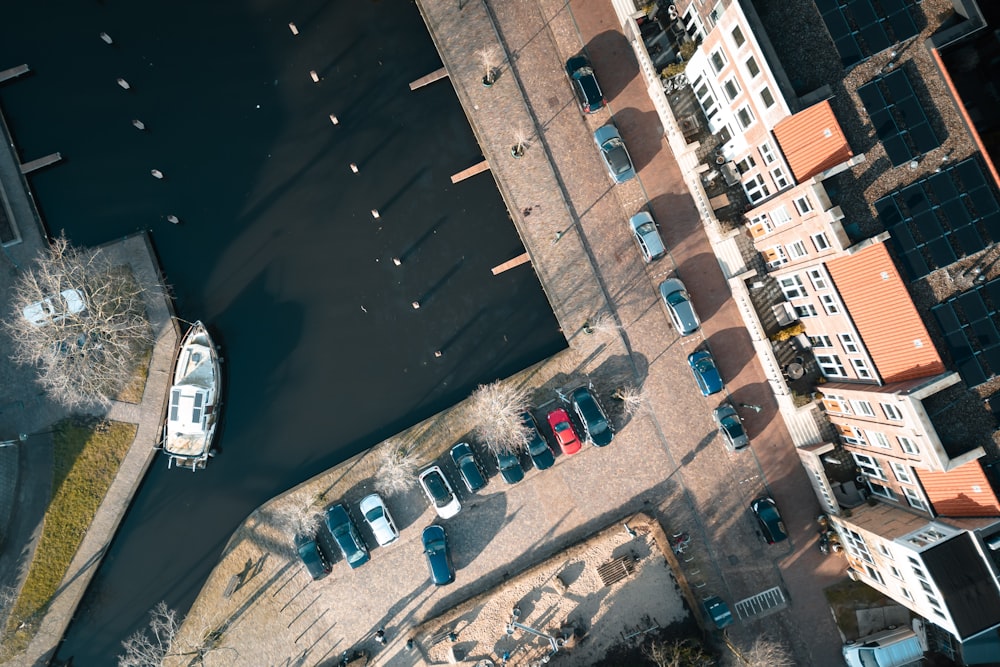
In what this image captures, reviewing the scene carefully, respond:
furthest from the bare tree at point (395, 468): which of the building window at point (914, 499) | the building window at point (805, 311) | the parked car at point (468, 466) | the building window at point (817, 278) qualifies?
the building window at point (914, 499)

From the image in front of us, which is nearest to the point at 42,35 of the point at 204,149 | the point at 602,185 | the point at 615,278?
the point at 204,149

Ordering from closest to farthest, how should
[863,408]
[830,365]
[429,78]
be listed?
[863,408], [830,365], [429,78]

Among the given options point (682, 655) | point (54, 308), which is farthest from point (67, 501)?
point (682, 655)

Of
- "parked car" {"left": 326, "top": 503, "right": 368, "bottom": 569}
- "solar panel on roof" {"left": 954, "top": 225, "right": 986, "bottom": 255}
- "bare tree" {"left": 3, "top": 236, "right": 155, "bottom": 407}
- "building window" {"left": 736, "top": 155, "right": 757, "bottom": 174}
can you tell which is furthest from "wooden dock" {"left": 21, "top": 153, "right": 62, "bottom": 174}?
"solar panel on roof" {"left": 954, "top": 225, "right": 986, "bottom": 255}

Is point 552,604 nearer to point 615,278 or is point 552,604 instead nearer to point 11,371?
point 615,278

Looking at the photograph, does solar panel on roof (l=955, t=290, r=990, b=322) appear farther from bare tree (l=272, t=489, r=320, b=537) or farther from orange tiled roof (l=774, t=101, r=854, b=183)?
bare tree (l=272, t=489, r=320, b=537)

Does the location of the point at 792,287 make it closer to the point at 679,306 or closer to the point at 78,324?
the point at 679,306
